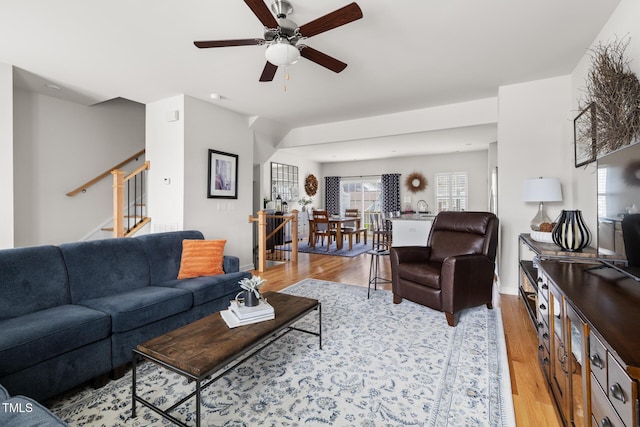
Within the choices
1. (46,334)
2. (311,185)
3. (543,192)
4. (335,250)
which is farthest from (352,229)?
(46,334)

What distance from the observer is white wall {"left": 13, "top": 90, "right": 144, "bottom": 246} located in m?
3.89

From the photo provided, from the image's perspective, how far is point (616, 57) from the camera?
2.22 m

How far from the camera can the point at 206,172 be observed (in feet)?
14.2

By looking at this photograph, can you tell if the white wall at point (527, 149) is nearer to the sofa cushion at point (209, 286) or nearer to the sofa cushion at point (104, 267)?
the sofa cushion at point (209, 286)

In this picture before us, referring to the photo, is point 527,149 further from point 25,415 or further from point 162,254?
point 25,415

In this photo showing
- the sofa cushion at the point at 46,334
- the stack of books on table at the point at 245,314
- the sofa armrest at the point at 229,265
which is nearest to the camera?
the sofa cushion at the point at 46,334

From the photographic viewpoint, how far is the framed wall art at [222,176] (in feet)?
14.3

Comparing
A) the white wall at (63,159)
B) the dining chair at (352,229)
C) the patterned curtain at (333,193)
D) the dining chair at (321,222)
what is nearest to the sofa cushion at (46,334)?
the white wall at (63,159)

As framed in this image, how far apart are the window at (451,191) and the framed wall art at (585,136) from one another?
527cm

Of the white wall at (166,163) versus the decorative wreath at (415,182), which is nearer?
the white wall at (166,163)

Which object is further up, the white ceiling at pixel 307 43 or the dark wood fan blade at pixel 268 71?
the white ceiling at pixel 307 43

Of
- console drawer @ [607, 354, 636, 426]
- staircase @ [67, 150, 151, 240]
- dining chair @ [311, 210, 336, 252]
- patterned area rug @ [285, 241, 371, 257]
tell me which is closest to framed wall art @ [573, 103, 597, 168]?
console drawer @ [607, 354, 636, 426]

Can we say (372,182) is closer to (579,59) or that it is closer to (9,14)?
(579,59)

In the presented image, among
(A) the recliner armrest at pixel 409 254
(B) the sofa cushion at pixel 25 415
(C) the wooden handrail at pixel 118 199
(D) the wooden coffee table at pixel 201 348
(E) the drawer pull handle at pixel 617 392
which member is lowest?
(D) the wooden coffee table at pixel 201 348
